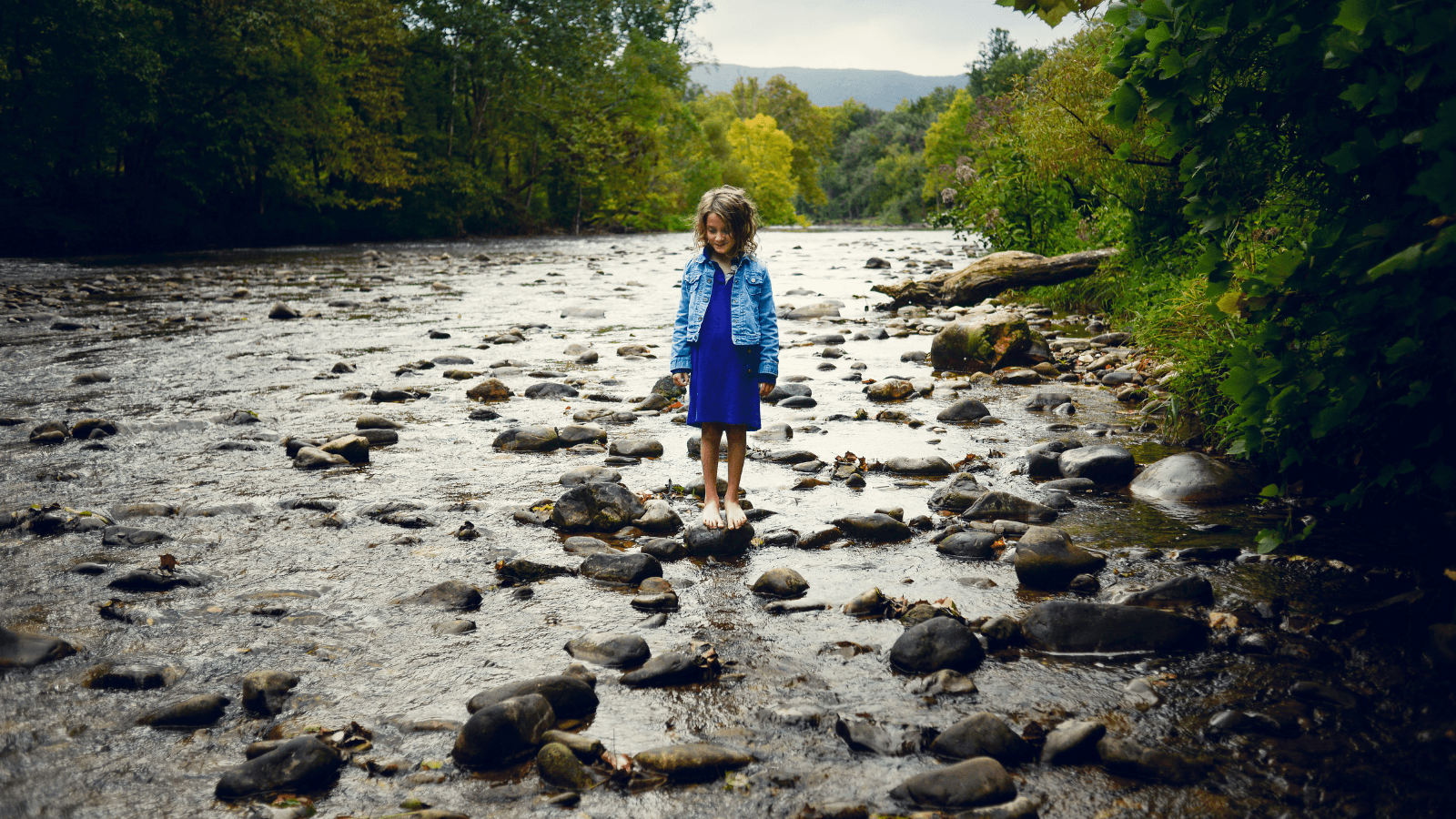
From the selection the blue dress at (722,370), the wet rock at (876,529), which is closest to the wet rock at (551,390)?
the blue dress at (722,370)

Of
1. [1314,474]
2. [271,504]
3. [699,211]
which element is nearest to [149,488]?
[271,504]

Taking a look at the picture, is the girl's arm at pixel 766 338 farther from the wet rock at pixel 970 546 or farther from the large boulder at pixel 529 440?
the large boulder at pixel 529 440

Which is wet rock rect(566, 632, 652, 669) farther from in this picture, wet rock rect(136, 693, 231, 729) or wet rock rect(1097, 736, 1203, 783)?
wet rock rect(1097, 736, 1203, 783)

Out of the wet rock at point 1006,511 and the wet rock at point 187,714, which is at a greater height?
the wet rock at point 1006,511

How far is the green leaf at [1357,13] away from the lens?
8.22 feet

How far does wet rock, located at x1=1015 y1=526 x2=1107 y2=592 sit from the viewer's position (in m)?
4.00

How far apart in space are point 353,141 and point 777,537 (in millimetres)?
35827

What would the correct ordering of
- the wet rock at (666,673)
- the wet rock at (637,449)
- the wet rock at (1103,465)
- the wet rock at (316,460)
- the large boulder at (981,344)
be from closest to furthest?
the wet rock at (666,673) → the wet rock at (1103,465) → the wet rock at (316,460) → the wet rock at (637,449) → the large boulder at (981,344)

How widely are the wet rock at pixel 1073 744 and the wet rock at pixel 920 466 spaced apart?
126 inches

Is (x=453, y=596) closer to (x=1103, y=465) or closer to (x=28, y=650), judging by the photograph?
(x=28, y=650)

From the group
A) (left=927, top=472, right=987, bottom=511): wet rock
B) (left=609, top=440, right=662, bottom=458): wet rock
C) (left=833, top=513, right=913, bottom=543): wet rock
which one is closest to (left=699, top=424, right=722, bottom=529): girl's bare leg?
(left=833, top=513, right=913, bottom=543): wet rock

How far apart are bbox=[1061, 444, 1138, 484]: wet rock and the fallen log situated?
7.23m

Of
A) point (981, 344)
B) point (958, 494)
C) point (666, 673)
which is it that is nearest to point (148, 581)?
point (666, 673)

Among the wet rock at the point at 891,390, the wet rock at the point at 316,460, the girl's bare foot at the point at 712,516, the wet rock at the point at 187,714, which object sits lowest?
the wet rock at the point at 187,714
